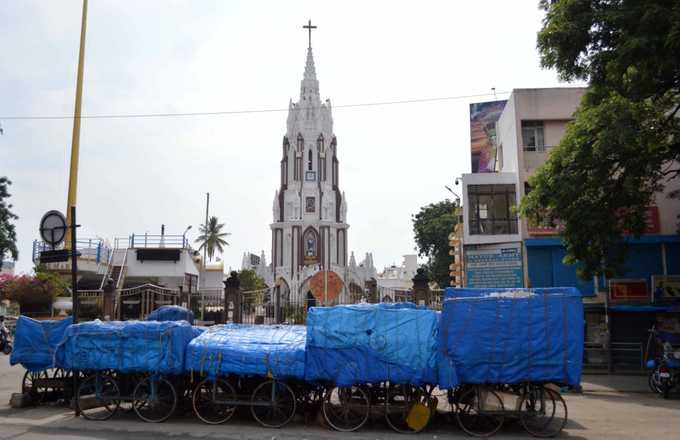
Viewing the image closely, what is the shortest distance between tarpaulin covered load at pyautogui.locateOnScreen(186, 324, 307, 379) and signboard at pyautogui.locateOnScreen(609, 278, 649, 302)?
1371 centimetres

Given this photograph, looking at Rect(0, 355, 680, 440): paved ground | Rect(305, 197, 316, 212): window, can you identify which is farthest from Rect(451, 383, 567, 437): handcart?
Rect(305, 197, 316, 212): window

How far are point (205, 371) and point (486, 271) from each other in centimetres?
1532

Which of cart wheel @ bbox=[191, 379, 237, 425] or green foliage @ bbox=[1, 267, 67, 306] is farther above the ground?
green foliage @ bbox=[1, 267, 67, 306]

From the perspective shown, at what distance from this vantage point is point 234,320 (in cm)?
2039

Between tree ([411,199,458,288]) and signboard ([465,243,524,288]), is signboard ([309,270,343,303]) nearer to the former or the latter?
signboard ([465,243,524,288])

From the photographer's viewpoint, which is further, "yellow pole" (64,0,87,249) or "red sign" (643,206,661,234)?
"yellow pole" (64,0,87,249)

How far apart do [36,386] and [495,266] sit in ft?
55.1

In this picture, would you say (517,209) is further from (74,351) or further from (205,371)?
(74,351)

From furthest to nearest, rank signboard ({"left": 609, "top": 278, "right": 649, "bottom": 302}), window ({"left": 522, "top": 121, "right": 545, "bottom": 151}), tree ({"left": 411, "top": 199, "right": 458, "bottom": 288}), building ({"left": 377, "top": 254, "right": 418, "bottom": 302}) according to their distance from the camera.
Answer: building ({"left": 377, "top": 254, "right": 418, "bottom": 302}), tree ({"left": 411, "top": 199, "right": 458, "bottom": 288}), window ({"left": 522, "top": 121, "right": 545, "bottom": 151}), signboard ({"left": 609, "top": 278, "right": 649, "bottom": 302})

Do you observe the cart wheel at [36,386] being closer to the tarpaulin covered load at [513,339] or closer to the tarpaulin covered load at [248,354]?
the tarpaulin covered load at [248,354]

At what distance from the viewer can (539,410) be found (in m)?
9.62

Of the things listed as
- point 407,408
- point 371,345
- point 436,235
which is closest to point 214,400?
point 371,345

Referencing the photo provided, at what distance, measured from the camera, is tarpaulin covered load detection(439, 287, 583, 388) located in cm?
947

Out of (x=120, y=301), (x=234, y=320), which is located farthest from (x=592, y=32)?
(x=120, y=301)
